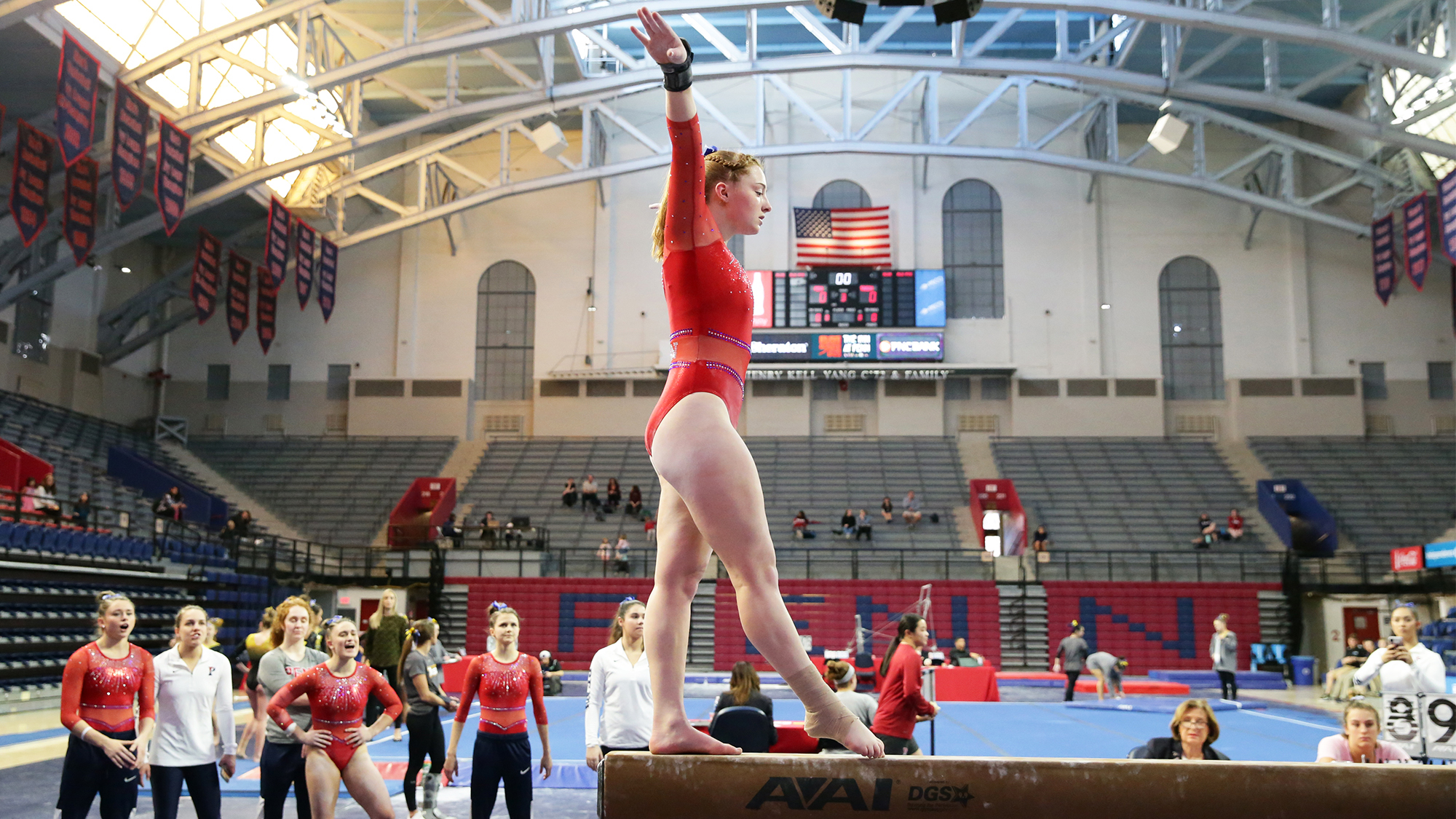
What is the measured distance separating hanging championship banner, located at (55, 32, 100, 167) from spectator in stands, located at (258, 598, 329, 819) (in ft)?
42.8

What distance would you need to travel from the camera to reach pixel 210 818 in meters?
6.48

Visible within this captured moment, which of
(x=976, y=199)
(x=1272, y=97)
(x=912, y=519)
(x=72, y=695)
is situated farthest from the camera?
(x=976, y=199)

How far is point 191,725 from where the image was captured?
6.42 m

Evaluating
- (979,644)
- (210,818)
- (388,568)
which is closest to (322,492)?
(388,568)

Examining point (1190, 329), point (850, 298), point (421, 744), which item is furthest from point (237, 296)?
point (1190, 329)

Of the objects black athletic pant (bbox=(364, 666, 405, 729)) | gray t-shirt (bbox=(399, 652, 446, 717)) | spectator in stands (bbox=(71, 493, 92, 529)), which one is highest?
spectator in stands (bbox=(71, 493, 92, 529))

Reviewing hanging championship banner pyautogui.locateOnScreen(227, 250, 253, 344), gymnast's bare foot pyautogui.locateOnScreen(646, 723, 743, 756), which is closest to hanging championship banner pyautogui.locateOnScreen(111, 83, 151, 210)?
hanging championship banner pyautogui.locateOnScreen(227, 250, 253, 344)

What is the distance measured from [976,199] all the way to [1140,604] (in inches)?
548

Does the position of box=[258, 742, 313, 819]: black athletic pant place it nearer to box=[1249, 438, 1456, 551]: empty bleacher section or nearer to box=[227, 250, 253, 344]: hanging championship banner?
box=[227, 250, 253, 344]: hanging championship banner

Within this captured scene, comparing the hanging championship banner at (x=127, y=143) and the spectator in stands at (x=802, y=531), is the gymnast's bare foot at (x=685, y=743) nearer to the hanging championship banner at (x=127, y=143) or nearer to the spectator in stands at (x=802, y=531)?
the hanging championship banner at (x=127, y=143)

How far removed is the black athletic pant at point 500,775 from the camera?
22.1 feet

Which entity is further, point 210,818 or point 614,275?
point 614,275

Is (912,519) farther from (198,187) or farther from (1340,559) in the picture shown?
(198,187)

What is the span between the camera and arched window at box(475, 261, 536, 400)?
33656mm
